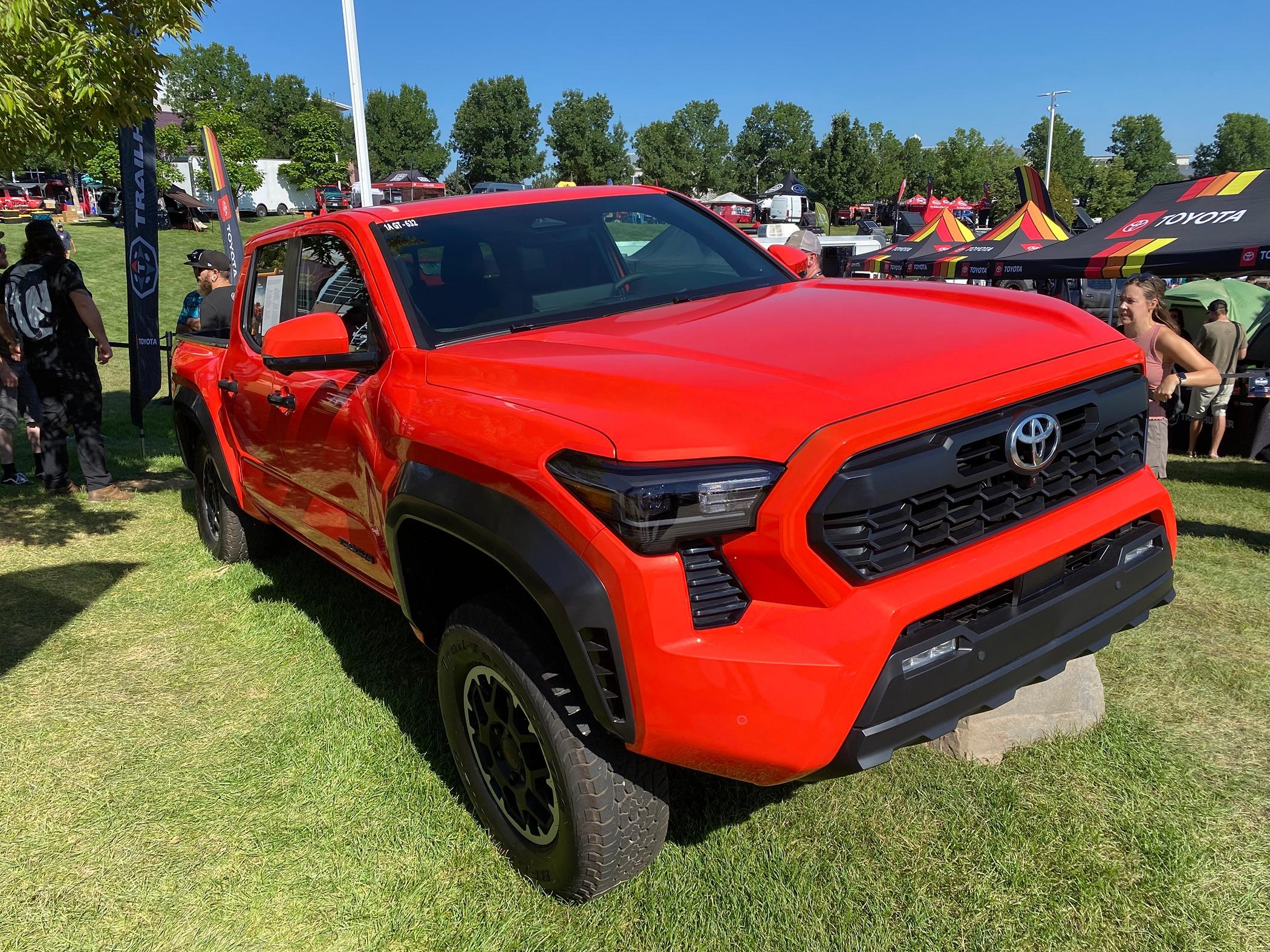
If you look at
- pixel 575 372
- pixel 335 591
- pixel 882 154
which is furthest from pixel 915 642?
pixel 882 154

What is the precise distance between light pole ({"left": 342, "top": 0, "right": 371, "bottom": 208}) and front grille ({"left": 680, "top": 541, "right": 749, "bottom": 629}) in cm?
1139

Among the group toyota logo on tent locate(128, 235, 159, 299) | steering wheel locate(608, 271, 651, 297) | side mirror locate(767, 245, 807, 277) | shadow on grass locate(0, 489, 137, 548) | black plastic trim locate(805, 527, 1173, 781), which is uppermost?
toyota logo on tent locate(128, 235, 159, 299)

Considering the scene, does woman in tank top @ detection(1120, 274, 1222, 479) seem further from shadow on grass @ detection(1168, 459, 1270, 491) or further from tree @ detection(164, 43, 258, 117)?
tree @ detection(164, 43, 258, 117)

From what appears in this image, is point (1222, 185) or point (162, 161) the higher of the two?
point (162, 161)

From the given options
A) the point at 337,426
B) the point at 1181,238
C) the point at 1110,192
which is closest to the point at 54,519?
the point at 337,426

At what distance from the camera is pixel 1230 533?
20.0ft

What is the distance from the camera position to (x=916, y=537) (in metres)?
2.14

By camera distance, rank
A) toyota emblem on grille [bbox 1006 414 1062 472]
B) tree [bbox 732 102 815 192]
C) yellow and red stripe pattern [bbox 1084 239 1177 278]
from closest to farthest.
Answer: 1. toyota emblem on grille [bbox 1006 414 1062 472]
2. yellow and red stripe pattern [bbox 1084 239 1177 278]
3. tree [bbox 732 102 815 192]

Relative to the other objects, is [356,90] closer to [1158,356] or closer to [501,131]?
[1158,356]

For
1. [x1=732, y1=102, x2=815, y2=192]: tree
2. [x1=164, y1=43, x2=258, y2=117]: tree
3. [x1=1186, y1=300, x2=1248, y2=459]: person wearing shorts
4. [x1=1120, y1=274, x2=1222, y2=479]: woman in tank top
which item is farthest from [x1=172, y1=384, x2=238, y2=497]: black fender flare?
[x1=732, y1=102, x2=815, y2=192]: tree

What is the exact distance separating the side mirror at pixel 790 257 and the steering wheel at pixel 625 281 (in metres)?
0.72

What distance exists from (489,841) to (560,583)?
51.1 inches

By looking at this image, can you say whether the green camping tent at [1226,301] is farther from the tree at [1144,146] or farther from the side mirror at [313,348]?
the tree at [1144,146]

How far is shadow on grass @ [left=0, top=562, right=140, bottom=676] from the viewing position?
4812 mm
